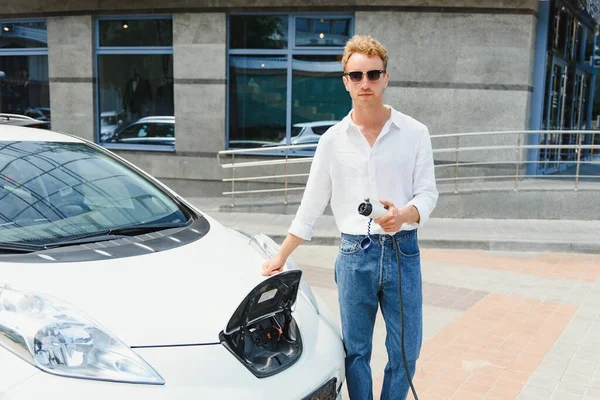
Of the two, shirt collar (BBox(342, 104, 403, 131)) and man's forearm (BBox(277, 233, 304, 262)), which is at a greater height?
shirt collar (BBox(342, 104, 403, 131))

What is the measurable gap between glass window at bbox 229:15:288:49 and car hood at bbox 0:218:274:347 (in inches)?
362

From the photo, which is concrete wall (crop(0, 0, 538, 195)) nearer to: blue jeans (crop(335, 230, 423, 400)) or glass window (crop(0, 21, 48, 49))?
glass window (crop(0, 21, 48, 49))

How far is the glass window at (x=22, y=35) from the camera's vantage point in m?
12.9

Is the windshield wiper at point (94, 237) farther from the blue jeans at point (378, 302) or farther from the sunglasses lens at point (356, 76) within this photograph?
the sunglasses lens at point (356, 76)

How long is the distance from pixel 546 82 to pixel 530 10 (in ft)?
6.94

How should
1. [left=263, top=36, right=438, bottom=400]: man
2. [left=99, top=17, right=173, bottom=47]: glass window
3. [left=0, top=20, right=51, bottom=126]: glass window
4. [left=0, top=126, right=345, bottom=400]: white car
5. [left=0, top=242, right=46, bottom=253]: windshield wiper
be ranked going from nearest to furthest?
[left=0, top=126, right=345, bottom=400]: white car < [left=0, top=242, right=46, bottom=253]: windshield wiper < [left=263, top=36, right=438, bottom=400]: man < [left=99, top=17, right=173, bottom=47]: glass window < [left=0, top=20, right=51, bottom=126]: glass window

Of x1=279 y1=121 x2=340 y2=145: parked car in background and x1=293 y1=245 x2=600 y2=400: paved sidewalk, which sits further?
x1=279 y1=121 x2=340 y2=145: parked car in background

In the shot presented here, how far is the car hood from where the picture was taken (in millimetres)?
2291

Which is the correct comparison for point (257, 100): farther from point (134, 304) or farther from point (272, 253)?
point (134, 304)

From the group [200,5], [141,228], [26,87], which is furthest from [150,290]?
[26,87]

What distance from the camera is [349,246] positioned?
291cm

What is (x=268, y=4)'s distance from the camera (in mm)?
11117

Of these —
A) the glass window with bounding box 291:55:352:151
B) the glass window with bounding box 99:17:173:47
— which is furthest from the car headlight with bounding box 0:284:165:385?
the glass window with bounding box 99:17:173:47

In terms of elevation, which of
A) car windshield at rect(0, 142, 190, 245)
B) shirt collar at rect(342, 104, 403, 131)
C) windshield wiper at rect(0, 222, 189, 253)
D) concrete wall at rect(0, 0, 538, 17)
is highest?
concrete wall at rect(0, 0, 538, 17)
